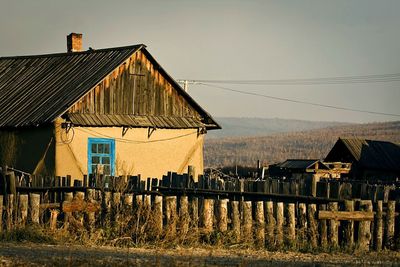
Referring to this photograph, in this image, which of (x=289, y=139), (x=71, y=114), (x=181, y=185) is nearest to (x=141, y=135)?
(x=71, y=114)

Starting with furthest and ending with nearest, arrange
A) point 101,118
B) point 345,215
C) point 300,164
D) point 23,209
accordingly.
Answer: point 300,164, point 101,118, point 23,209, point 345,215

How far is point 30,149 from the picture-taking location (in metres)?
27.9

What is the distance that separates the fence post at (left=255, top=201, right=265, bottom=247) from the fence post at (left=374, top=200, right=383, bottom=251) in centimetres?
222

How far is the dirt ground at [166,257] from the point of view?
43.1 ft

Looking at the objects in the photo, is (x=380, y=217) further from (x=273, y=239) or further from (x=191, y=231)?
(x=191, y=231)

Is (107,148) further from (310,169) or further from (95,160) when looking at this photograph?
(310,169)

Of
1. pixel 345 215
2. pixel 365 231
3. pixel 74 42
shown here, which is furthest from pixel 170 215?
pixel 74 42

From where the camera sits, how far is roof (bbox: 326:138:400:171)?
48.1 meters

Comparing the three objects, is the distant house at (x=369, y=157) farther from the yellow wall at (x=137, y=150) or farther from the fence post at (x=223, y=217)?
the fence post at (x=223, y=217)

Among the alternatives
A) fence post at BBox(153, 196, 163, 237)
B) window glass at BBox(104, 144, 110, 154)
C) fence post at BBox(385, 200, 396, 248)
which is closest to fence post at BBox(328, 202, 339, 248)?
fence post at BBox(385, 200, 396, 248)

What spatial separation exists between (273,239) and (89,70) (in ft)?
50.2

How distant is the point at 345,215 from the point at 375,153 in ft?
111

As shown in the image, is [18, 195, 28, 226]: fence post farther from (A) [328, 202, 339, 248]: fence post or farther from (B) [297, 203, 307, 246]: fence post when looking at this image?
(A) [328, 202, 339, 248]: fence post

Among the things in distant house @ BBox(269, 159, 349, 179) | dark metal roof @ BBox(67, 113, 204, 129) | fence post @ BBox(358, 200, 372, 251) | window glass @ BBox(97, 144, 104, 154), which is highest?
dark metal roof @ BBox(67, 113, 204, 129)
